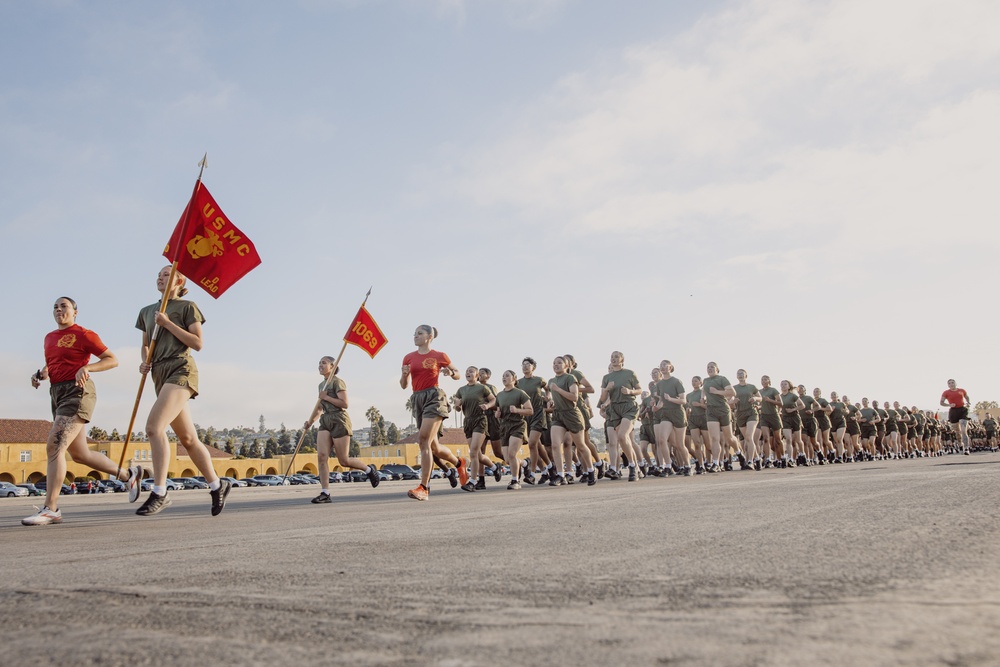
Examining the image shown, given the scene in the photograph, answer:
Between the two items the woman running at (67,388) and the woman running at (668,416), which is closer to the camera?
the woman running at (67,388)

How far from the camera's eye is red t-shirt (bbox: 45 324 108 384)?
7242 millimetres

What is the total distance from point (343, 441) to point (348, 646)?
9.31m

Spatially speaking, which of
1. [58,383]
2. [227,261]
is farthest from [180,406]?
[227,261]

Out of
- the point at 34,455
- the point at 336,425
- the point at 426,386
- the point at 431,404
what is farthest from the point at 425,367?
the point at 34,455

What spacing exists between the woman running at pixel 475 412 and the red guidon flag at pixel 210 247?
582 cm

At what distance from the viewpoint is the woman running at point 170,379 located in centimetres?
668

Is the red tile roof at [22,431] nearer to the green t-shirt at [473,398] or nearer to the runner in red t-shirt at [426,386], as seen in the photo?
the green t-shirt at [473,398]

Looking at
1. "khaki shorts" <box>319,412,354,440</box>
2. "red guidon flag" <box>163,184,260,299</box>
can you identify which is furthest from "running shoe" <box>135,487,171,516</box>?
"khaki shorts" <box>319,412,354,440</box>

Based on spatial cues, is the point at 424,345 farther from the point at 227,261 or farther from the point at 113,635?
the point at 113,635

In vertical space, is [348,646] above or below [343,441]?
below

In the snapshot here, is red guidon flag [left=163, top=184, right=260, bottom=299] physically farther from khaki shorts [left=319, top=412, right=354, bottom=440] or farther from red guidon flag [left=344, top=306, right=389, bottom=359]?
red guidon flag [left=344, top=306, right=389, bottom=359]

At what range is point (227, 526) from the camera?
18.7 feet

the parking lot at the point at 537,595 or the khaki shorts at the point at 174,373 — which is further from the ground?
the khaki shorts at the point at 174,373

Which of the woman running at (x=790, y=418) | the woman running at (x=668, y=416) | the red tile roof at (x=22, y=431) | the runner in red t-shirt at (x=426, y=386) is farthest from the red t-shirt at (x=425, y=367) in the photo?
the red tile roof at (x=22, y=431)
